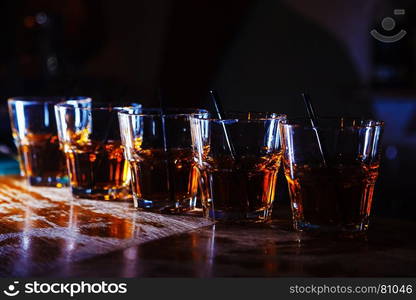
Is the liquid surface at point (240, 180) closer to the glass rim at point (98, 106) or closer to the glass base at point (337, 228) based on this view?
the glass base at point (337, 228)

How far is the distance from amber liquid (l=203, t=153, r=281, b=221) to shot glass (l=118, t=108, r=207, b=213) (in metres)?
0.08

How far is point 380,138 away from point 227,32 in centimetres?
→ 262

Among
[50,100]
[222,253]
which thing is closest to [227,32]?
[50,100]

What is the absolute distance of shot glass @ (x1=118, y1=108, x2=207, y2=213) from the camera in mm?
1057

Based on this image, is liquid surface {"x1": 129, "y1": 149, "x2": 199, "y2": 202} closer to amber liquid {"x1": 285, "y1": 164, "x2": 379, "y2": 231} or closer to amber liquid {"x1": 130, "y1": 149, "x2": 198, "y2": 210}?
amber liquid {"x1": 130, "y1": 149, "x2": 198, "y2": 210}

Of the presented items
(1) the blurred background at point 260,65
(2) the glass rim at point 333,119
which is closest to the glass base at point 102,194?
(2) the glass rim at point 333,119

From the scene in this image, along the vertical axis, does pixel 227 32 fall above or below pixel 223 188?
above

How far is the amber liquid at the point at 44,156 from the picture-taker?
130cm

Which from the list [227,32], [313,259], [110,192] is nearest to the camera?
[313,259]

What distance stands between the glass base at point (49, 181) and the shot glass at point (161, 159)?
0.87 feet

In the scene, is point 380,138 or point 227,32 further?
point 227,32

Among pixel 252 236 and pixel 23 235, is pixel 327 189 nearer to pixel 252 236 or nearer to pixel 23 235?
pixel 252 236

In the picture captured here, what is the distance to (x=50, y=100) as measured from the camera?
1.31 m

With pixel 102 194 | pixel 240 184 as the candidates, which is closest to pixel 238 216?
pixel 240 184
